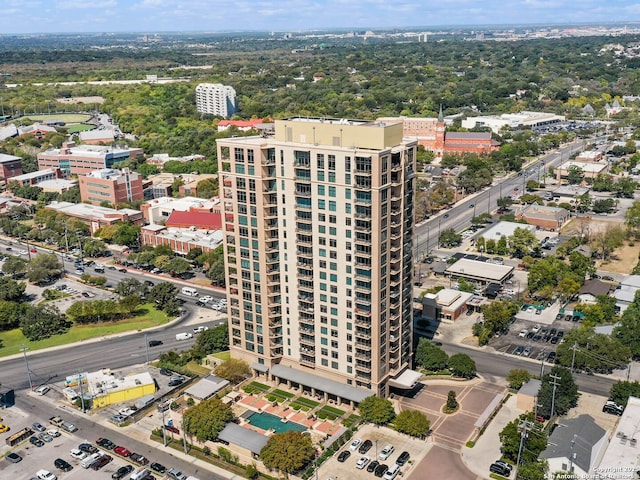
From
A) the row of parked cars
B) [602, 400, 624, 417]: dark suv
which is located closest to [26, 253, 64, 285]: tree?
the row of parked cars

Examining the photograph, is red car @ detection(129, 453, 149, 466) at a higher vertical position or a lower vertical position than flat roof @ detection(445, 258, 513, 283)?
lower

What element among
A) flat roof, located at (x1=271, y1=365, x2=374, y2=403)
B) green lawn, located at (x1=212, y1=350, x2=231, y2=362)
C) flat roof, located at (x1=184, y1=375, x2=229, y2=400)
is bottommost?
flat roof, located at (x1=184, y1=375, x2=229, y2=400)

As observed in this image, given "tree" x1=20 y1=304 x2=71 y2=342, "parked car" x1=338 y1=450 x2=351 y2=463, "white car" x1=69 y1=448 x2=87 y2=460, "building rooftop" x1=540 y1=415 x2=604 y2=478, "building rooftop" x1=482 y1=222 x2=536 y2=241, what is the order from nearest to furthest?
1. "building rooftop" x1=540 y1=415 x2=604 y2=478
2. "parked car" x1=338 y1=450 x2=351 y2=463
3. "white car" x1=69 y1=448 x2=87 y2=460
4. "tree" x1=20 y1=304 x2=71 y2=342
5. "building rooftop" x1=482 y1=222 x2=536 y2=241

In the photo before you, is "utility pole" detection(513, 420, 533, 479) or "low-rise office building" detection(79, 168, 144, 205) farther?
"low-rise office building" detection(79, 168, 144, 205)

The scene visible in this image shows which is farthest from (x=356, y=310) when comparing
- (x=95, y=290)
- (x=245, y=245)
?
(x=95, y=290)

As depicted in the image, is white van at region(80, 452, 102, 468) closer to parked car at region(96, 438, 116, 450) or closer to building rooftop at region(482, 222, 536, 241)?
parked car at region(96, 438, 116, 450)
